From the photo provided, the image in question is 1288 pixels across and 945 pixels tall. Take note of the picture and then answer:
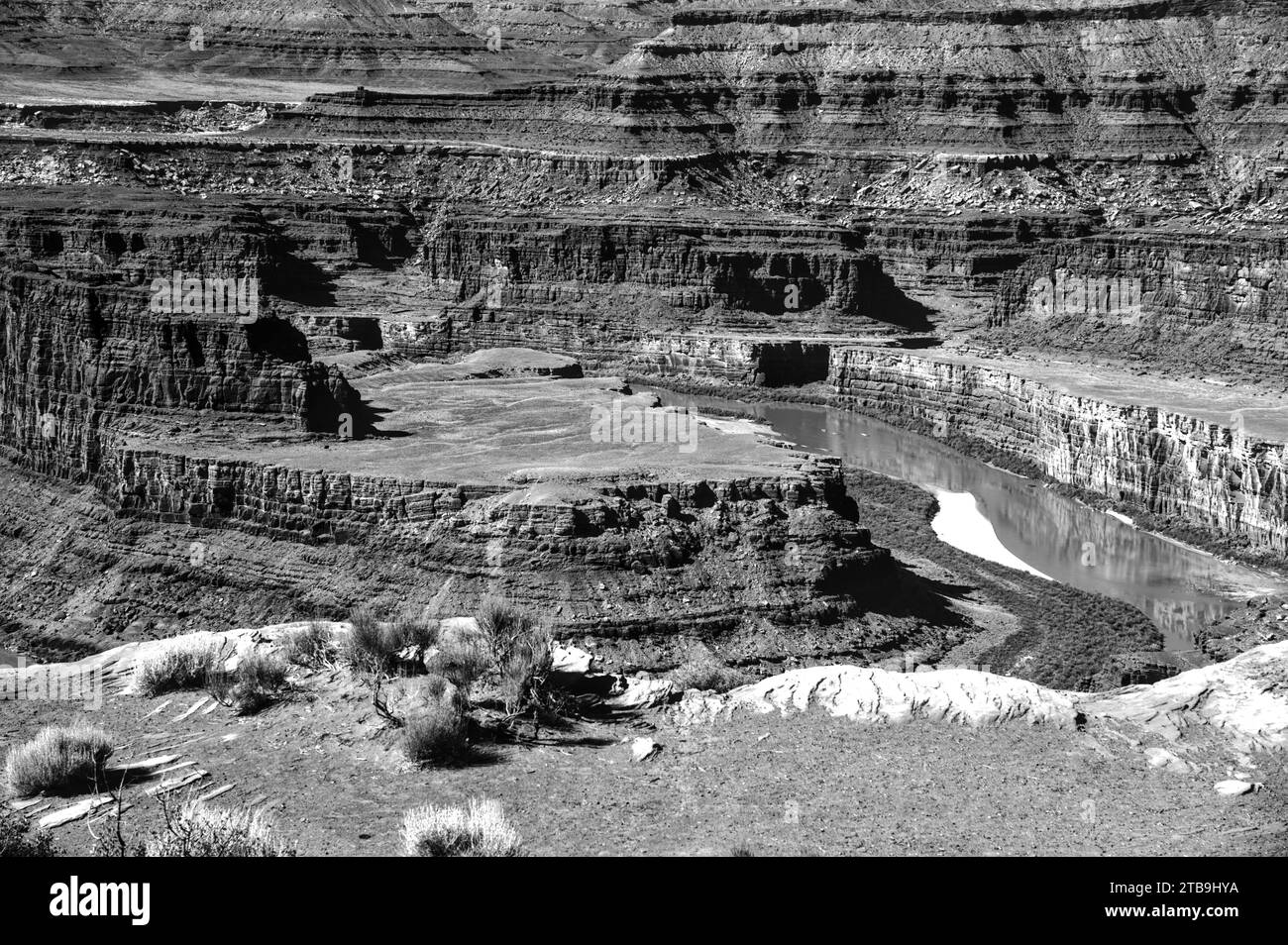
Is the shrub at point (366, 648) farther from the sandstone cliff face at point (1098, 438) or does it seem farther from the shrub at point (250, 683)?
the sandstone cliff face at point (1098, 438)

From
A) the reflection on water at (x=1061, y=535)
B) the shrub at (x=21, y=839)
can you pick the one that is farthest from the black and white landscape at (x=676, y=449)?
the reflection on water at (x=1061, y=535)

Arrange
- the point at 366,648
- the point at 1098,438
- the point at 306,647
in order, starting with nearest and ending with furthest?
the point at 366,648
the point at 306,647
the point at 1098,438

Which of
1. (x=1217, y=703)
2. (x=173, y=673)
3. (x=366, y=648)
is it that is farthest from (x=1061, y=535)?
Result: (x=173, y=673)

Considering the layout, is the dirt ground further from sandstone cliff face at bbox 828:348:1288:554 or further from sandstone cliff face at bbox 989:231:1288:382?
sandstone cliff face at bbox 989:231:1288:382

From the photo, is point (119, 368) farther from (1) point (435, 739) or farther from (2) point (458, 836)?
(2) point (458, 836)

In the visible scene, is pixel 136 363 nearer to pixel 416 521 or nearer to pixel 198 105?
pixel 416 521
